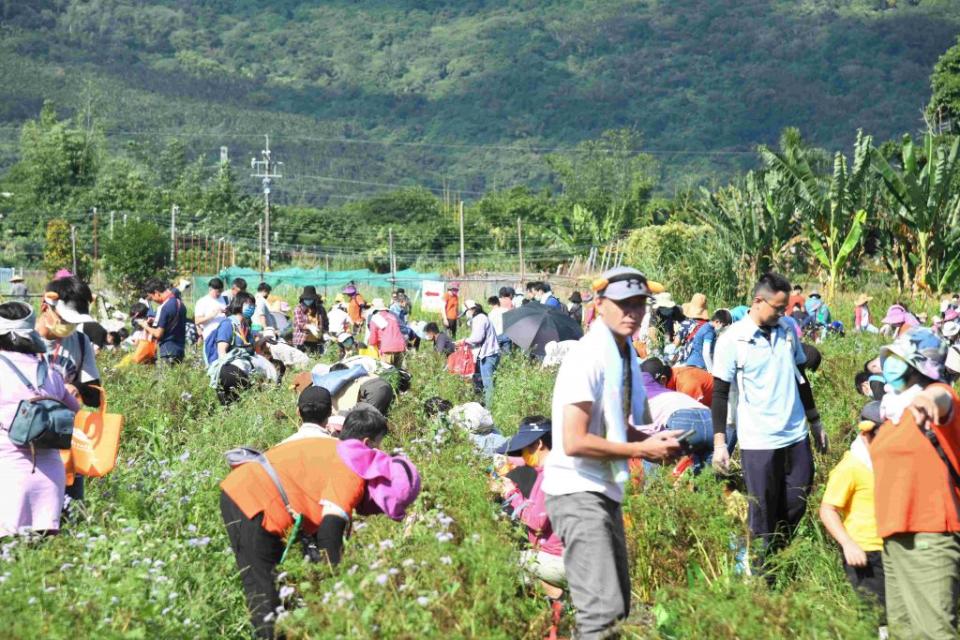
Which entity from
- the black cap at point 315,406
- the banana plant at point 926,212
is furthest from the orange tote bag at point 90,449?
the banana plant at point 926,212

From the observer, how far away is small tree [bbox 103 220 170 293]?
157ft

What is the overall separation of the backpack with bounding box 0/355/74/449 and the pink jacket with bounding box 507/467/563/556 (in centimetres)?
220

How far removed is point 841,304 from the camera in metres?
24.9

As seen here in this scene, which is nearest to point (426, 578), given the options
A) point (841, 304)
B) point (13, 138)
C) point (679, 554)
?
point (679, 554)

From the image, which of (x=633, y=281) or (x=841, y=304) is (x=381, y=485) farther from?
(x=841, y=304)

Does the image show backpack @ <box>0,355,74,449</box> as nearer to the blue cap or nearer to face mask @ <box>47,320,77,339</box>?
face mask @ <box>47,320,77,339</box>

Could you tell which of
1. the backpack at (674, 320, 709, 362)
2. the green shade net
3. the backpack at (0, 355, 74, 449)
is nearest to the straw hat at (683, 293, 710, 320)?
the backpack at (674, 320, 709, 362)

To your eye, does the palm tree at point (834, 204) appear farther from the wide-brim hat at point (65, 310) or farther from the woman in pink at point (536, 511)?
the wide-brim hat at point (65, 310)

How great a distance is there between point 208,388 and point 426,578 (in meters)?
7.58

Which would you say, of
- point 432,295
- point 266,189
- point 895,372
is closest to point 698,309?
point 895,372

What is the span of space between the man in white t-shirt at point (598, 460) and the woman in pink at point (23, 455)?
2571 millimetres

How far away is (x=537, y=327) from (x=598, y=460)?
33.6 feet

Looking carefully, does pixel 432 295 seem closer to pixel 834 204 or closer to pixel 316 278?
pixel 316 278

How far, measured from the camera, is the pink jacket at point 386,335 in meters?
14.9
